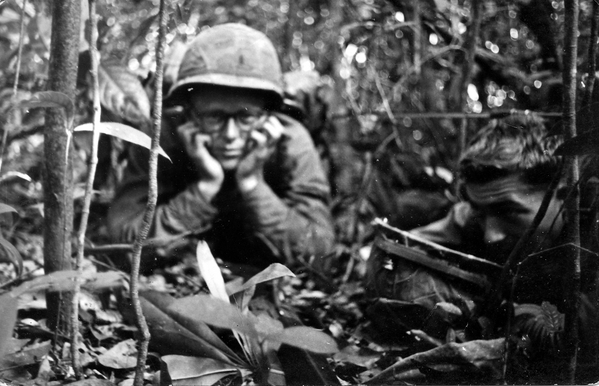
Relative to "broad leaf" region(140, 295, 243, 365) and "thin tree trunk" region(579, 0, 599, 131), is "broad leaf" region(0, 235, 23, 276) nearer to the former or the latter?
"broad leaf" region(140, 295, 243, 365)

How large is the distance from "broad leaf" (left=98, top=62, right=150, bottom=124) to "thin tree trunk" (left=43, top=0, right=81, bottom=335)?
222 mm

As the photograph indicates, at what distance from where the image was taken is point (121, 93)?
1.18 m

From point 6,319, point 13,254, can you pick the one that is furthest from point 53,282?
point 13,254

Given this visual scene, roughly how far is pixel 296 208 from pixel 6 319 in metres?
0.75

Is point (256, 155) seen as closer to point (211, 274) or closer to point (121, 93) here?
point (121, 93)

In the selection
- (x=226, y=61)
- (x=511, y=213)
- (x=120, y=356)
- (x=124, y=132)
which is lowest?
(x=120, y=356)

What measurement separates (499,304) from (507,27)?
1.93 ft

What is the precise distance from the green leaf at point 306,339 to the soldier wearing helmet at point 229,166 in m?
0.26

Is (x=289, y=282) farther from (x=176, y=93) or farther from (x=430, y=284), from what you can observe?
(x=176, y=93)

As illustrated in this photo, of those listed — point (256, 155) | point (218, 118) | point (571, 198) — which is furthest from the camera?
point (256, 155)

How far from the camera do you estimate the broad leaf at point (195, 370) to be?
32.8 inches

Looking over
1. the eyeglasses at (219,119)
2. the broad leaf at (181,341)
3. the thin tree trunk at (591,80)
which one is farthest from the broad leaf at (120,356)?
the thin tree trunk at (591,80)

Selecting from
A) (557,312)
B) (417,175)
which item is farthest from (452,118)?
(557,312)

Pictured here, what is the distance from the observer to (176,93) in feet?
3.78
